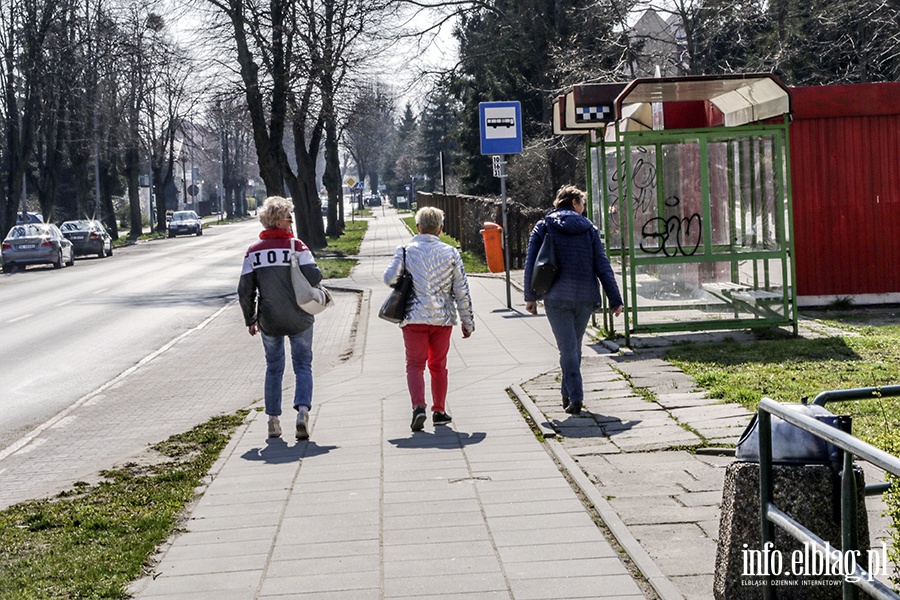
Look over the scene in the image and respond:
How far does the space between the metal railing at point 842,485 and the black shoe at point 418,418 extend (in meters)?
4.62

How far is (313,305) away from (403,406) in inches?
63.0

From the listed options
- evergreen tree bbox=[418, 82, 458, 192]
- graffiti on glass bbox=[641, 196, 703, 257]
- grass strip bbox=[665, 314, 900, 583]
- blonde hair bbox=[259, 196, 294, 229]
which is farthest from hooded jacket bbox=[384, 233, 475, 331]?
evergreen tree bbox=[418, 82, 458, 192]

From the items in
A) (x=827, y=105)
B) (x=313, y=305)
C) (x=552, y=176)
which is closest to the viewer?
(x=313, y=305)

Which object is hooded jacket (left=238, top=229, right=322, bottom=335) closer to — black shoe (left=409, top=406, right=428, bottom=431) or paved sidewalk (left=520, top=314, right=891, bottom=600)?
black shoe (left=409, top=406, right=428, bottom=431)

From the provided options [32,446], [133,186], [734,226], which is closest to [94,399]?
[32,446]

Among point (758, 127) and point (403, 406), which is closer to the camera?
point (403, 406)

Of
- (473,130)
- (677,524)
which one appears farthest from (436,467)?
(473,130)

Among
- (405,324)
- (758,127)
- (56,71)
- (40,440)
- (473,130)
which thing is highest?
(56,71)

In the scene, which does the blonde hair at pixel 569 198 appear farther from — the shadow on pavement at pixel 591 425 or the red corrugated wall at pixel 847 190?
the red corrugated wall at pixel 847 190

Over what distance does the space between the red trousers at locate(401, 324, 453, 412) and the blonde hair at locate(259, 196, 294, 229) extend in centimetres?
118

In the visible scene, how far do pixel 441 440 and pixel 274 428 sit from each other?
127cm

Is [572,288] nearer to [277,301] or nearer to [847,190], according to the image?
[277,301]

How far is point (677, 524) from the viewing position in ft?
18.7

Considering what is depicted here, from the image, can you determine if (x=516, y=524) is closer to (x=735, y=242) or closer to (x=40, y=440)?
(x=40, y=440)
